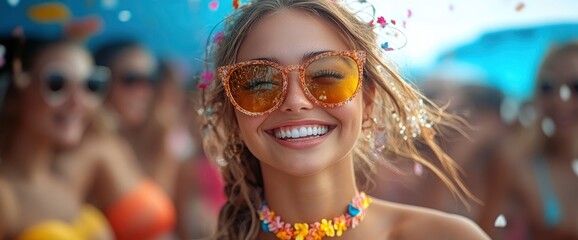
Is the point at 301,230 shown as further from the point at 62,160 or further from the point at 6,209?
the point at 62,160

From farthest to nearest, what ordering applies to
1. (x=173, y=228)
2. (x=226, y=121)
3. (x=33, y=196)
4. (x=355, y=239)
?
(x=173, y=228) → (x=33, y=196) → (x=226, y=121) → (x=355, y=239)

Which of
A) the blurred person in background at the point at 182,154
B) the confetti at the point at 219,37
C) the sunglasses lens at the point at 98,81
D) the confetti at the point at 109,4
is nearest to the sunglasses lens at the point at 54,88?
the sunglasses lens at the point at 98,81

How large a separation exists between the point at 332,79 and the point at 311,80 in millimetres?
50

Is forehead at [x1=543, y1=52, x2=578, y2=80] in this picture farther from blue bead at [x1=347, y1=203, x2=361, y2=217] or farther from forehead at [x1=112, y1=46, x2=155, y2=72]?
blue bead at [x1=347, y1=203, x2=361, y2=217]

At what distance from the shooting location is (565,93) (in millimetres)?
4000

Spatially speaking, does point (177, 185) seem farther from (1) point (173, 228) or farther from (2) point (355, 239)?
(2) point (355, 239)

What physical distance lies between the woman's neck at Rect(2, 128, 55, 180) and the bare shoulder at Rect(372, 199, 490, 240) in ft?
7.52

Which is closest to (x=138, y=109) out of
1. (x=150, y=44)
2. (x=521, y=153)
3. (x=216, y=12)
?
(x=150, y=44)

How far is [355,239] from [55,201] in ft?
7.46

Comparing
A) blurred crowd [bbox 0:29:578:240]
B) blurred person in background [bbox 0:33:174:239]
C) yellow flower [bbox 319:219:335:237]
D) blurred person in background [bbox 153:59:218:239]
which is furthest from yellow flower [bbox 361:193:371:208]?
blurred person in background [bbox 153:59:218:239]

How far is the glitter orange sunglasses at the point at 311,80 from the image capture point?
5.77 ft

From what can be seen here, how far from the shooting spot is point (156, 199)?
4289 millimetres

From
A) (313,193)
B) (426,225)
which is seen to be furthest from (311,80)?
(426,225)

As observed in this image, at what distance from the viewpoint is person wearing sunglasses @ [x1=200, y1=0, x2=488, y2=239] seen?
1.78 meters
